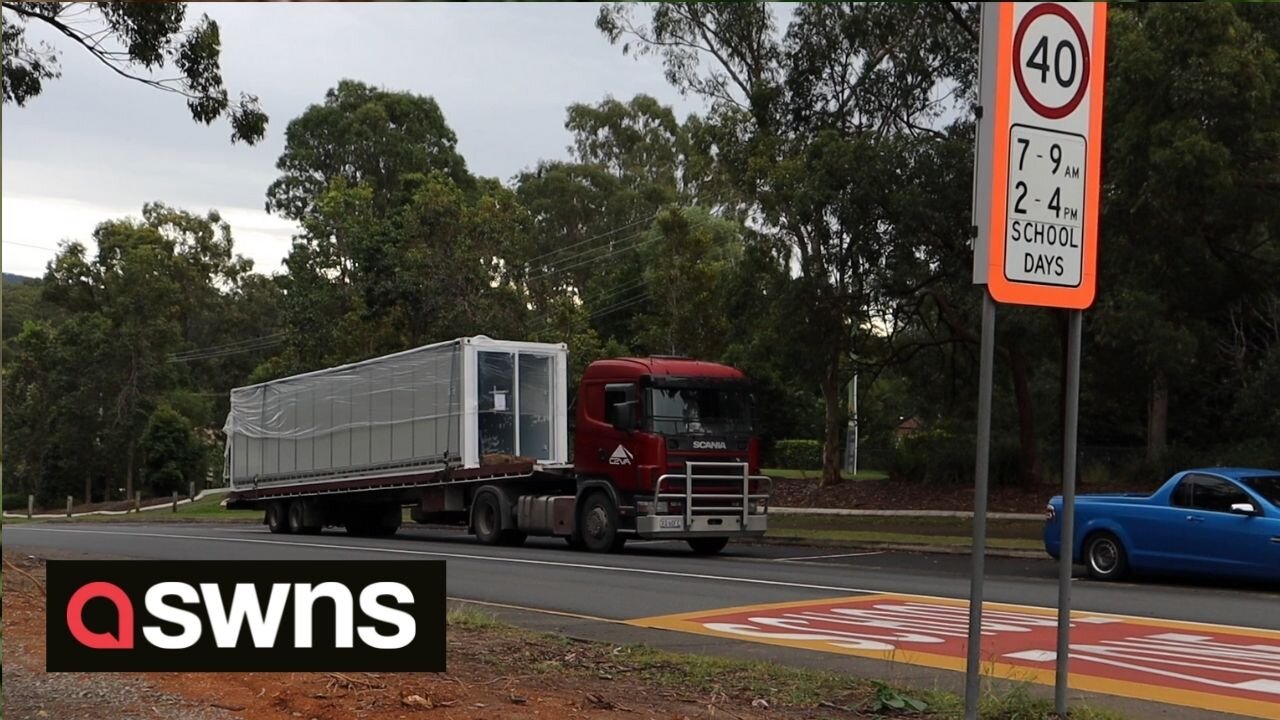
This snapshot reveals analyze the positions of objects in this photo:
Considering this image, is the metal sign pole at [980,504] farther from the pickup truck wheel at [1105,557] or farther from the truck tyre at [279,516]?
the truck tyre at [279,516]

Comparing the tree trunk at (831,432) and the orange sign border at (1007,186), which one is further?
the tree trunk at (831,432)

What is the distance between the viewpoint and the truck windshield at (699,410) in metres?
22.7

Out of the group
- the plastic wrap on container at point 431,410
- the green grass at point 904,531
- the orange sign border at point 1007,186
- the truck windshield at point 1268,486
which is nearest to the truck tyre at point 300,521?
the plastic wrap on container at point 431,410

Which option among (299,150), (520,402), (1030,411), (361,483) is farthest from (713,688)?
(299,150)

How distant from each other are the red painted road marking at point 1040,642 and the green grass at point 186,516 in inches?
1212

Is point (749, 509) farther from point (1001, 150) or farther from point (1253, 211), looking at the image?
point (1001, 150)

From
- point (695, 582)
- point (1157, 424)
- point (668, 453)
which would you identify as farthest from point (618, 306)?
point (695, 582)

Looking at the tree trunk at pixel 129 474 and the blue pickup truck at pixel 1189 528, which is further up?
the blue pickup truck at pixel 1189 528

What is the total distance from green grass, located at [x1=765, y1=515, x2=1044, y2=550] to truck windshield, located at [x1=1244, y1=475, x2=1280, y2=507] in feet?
18.5

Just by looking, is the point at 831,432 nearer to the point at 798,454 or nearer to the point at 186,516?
the point at 798,454

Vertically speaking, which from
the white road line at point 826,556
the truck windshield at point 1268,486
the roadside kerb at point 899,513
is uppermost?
the truck windshield at point 1268,486

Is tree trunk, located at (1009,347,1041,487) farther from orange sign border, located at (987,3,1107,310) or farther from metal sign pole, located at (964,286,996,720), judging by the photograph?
metal sign pole, located at (964,286,996,720)

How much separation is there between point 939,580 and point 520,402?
1023 centimetres

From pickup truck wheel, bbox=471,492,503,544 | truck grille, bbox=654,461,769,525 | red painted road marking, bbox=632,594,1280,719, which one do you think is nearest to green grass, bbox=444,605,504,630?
red painted road marking, bbox=632,594,1280,719
